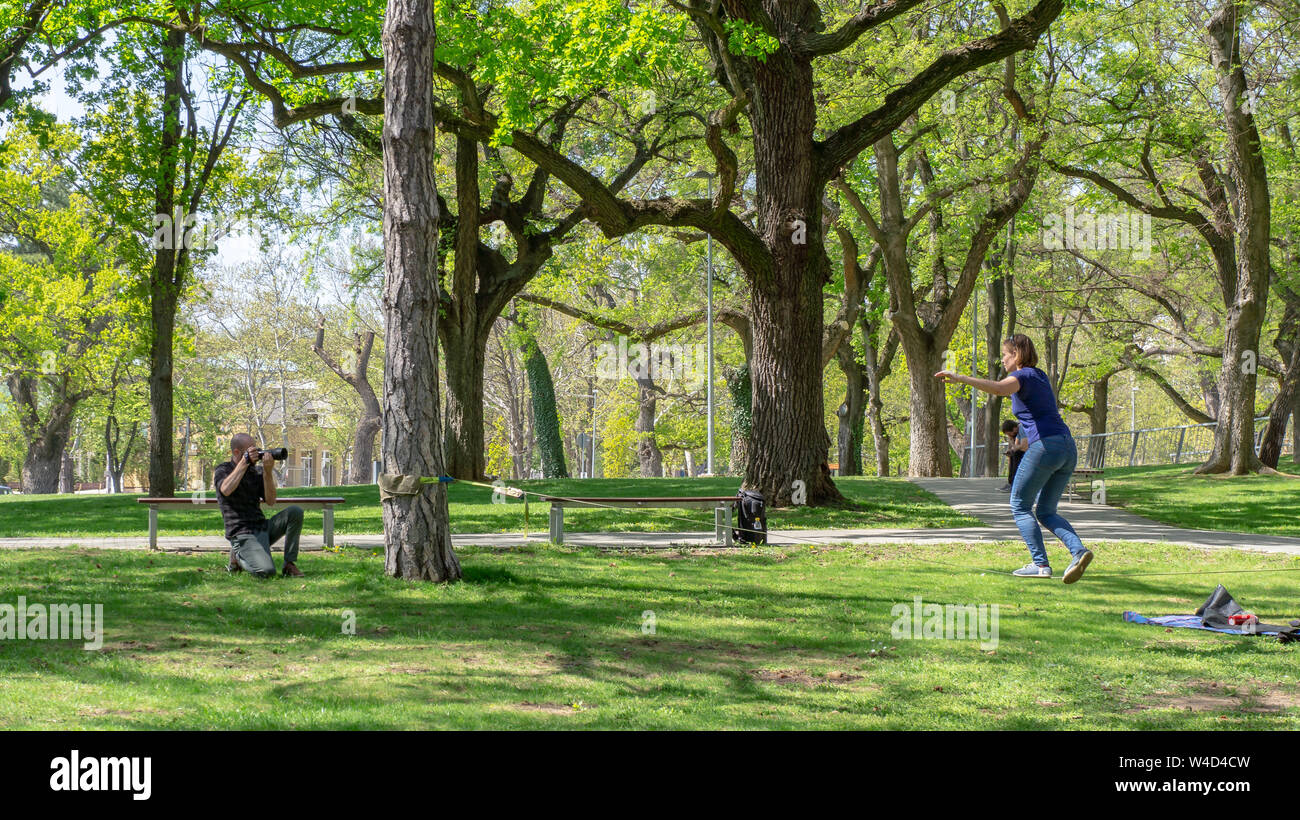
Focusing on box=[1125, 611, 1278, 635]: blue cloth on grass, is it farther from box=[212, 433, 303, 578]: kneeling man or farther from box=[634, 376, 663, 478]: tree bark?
box=[634, 376, 663, 478]: tree bark

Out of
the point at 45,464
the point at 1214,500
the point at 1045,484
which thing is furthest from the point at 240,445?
the point at 45,464

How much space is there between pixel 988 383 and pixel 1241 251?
1633 centimetres

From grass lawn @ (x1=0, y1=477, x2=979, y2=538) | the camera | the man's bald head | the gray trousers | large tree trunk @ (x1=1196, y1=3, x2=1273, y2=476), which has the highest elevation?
large tree trunk @ (x1=1196, y1=3, x2=1273, y2=476)

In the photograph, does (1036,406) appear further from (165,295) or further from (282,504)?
(165,295)

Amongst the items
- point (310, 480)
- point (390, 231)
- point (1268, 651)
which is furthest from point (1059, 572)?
point (310, 480)

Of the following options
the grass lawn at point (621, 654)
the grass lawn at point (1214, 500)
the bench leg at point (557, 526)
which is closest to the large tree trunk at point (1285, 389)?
the grass lawn at point (1214, 500)

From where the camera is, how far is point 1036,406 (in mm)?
9883

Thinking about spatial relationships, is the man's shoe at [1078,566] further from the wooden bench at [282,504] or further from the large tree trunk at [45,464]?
the large tree trunk at [45,464]


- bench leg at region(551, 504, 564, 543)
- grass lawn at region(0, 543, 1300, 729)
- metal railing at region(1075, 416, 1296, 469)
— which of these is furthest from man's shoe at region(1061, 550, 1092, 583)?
metal railing at region(1075, 416, 1296, 469)

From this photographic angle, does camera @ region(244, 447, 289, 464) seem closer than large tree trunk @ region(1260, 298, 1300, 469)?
Yes

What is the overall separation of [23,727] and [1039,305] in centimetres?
4022

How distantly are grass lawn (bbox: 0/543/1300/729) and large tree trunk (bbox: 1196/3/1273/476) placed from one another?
11.9 meters

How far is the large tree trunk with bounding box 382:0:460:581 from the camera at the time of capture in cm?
1009

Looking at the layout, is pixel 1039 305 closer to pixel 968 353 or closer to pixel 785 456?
pixel 968 353
